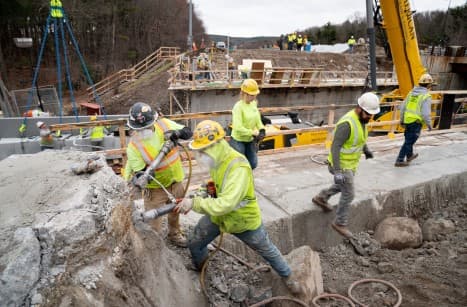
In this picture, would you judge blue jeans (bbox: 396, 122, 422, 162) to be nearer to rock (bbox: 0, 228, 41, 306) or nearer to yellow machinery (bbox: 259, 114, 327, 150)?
yellow machinery (bbox: 259, 114, 327, 150)

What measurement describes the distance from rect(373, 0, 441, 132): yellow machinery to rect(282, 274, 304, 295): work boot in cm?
705

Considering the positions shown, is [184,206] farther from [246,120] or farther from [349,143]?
[246,120]

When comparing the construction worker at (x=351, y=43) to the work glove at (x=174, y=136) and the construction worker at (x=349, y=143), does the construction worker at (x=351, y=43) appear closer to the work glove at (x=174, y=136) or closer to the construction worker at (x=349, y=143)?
the construction worker at (x=349, y=143)

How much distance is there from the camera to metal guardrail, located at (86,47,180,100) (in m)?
25.2

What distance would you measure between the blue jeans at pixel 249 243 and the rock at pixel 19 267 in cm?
157

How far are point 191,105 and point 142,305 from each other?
48.5 ft

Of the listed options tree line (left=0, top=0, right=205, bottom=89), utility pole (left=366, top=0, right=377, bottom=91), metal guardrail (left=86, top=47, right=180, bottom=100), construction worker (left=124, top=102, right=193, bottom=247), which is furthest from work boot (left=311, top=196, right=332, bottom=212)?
tree line (left=0, top=0, right=205, bottom=89)

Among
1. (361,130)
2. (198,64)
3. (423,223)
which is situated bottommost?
(423,223)

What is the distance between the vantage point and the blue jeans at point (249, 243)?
3.25 meters

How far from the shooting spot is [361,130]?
13.6 ft

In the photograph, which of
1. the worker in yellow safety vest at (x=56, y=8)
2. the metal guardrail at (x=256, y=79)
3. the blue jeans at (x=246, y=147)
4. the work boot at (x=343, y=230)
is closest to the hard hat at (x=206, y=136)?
the blue jeans at (x=246, y=147)

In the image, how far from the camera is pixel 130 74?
2788 centimetres

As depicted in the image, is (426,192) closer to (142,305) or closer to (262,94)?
(142,305)

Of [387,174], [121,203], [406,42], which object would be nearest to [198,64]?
[406,42]
